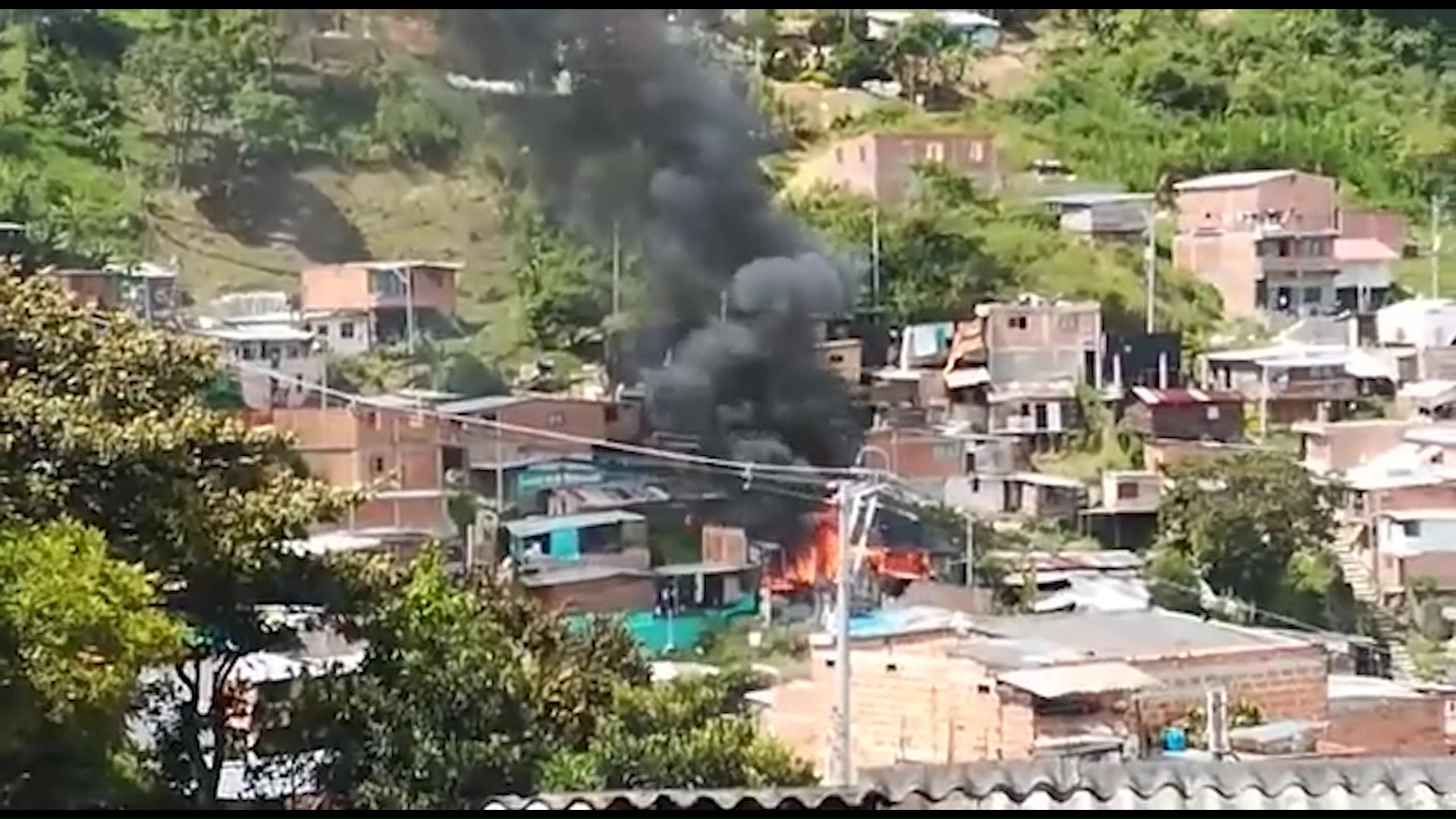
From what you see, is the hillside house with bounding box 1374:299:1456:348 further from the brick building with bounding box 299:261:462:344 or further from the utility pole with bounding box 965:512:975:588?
the brick building with bounding box 299:261:462:344

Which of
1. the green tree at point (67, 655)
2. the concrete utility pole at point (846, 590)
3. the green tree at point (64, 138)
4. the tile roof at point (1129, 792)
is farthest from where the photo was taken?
the green tree at point (64, 138)

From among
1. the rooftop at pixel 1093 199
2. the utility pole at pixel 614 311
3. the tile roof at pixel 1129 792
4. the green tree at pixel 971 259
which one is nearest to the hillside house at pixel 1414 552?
the green tree at pixel 971 259

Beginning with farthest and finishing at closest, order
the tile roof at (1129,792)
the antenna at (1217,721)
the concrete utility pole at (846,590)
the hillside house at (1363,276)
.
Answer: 1. the hillside house at (1363,276)
2. the concrete utility pole at (846,590)
3. the antenna at (1217,721)
4. the tile roof at (1129,792)

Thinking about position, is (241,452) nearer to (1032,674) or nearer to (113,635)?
(113,635)

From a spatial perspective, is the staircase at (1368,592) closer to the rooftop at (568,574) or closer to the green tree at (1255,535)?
the green tree at (1255,535)

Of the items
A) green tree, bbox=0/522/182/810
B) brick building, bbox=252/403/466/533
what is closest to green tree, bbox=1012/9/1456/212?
brick building, bbox=252/403/466/533

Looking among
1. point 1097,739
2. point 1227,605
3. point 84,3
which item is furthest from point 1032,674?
point 84,3

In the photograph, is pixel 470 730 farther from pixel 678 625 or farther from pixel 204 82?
pixel 204 82
